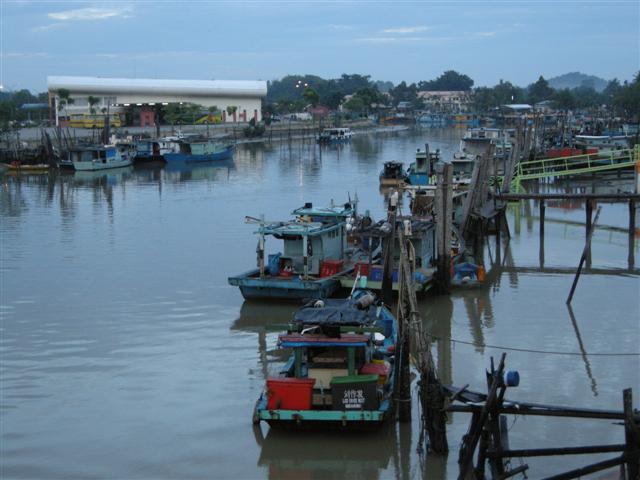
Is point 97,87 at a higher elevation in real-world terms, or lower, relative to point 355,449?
higher

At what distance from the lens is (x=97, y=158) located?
67.4 metres

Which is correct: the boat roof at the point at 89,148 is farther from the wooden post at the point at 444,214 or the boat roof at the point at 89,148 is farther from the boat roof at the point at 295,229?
the wooden post at the point at 444,214

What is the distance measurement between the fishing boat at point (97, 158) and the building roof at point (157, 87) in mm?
47876

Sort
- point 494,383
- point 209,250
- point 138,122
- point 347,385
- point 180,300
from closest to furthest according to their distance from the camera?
point 494,383 < point 347,385 < point 180,300 < point 209,250 < point 138,122

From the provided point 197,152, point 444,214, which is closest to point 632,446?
point 444,214

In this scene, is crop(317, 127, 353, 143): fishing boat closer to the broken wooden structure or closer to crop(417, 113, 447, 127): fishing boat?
crop(417, 113, 447, 127): fishing boat

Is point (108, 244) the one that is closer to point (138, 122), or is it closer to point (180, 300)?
point (180, 300)

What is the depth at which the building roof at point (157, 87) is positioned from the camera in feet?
378

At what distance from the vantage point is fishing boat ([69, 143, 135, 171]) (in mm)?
65562

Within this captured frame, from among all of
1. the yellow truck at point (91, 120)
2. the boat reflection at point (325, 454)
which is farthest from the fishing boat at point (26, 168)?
the boat reflection at point (325, 454)

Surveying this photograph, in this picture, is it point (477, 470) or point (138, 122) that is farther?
point (138, 122)

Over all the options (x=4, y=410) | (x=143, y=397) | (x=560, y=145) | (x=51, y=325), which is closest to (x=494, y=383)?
(x=143, y=397)

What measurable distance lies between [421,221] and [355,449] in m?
11.5

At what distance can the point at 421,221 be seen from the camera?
2495 cm
